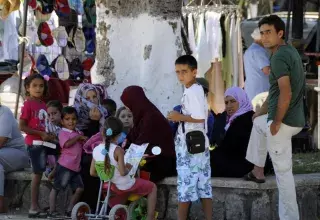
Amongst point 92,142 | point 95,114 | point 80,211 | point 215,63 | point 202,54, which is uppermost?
point 202,54

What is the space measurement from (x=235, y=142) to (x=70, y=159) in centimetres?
149

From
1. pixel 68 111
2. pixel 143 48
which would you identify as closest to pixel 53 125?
pixel 68 111

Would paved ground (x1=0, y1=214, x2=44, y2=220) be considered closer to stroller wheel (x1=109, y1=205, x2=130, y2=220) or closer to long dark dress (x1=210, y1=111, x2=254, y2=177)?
stroller wheel (x1=109, y1=205, x2=130, y2=220)

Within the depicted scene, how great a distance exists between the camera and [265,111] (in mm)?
8250

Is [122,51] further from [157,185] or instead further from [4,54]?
[4,54]

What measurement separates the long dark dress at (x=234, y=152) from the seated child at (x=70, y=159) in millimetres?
1213

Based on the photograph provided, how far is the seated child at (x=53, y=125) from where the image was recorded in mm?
9250

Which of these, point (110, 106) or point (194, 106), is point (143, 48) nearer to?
point (110, 106)

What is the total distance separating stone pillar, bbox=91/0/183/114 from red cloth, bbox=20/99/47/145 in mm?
1128

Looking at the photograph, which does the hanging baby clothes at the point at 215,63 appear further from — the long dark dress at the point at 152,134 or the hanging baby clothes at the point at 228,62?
the long dark dress at the point at 152,134

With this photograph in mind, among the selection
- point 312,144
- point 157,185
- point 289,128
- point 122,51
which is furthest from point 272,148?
point 312,144

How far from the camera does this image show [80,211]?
862 centimetres

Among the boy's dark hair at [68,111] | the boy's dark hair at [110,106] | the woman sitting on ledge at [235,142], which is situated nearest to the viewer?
the woman sitting on ledge at [235,142]

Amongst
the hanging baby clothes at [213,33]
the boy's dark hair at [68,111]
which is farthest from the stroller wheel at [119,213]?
the hanging baby clothes at [213,33]
